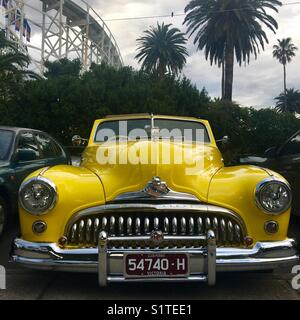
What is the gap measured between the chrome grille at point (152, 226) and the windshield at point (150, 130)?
1.92 m

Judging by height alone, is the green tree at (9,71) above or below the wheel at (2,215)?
above

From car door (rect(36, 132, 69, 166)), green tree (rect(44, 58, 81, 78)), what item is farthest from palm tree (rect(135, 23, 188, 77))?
car door (rect(36, 132, 69, 166))

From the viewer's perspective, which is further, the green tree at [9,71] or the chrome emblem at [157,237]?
the green tree at [9,71]

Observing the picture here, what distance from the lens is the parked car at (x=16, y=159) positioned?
4.80m

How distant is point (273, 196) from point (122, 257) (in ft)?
4.25

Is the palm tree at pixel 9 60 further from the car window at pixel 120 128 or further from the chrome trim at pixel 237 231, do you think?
the chrome trim at pixel 237 231

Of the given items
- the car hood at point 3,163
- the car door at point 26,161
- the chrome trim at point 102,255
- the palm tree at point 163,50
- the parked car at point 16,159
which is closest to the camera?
the chrome trim at point 102,255

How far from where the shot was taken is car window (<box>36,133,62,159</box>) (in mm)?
6177

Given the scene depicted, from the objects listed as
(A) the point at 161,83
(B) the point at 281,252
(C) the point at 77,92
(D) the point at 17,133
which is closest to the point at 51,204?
(B) the point at 281,252

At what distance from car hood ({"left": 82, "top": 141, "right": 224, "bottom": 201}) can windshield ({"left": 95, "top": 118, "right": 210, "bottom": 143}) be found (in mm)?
826
